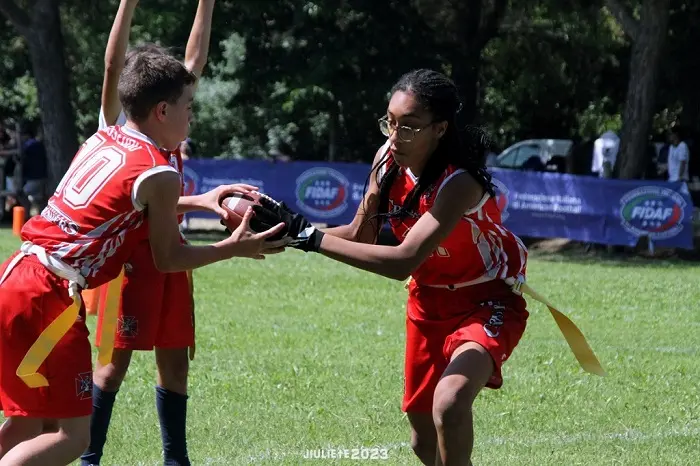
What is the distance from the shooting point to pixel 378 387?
777 cm

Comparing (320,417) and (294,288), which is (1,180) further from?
(320,417)

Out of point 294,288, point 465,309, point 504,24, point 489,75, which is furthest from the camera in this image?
point 489,75

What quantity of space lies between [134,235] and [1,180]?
21.7 metres

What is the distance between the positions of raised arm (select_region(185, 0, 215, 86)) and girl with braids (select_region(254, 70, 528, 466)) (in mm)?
1167

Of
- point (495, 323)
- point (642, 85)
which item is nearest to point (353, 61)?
point (642, 85)

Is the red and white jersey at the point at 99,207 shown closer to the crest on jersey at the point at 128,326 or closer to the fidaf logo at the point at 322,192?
the crest on jersey at the point at 128,326

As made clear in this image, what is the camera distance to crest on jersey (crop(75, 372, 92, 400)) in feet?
14.2

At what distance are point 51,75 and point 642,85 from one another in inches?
464

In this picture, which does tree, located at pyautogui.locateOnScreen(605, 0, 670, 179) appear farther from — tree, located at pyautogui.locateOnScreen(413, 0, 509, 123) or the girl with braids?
the girl with braids

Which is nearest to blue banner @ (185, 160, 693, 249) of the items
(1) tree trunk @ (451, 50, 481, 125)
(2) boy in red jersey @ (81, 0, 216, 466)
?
(1) tree trunk @ (451, 50, 481, 125)

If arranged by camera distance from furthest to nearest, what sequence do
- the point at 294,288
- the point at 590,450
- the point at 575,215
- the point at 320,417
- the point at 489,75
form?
the point at 489,75, the point at 575,215, the point at 294,288, the point at 320,417, the point at 590,450

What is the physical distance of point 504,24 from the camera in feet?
95.5

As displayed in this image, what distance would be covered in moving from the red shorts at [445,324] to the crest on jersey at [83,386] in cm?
134

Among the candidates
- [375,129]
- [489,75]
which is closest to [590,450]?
[375,129]
